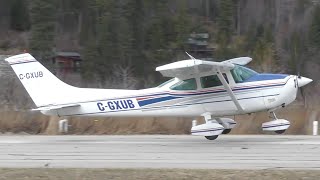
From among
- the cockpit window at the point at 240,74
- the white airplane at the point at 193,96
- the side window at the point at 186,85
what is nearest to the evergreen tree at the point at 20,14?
the white airplane at the point at 193,96

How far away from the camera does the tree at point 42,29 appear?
187 feet

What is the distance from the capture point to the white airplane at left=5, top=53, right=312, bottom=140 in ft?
61.4

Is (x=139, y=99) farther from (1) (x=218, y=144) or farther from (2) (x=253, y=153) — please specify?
(2) (x=253, y=153)

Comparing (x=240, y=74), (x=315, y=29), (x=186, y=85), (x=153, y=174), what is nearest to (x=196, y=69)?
(x=186, y=85)

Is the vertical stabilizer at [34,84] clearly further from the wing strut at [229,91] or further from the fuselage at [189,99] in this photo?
the wing strut at [229,91]

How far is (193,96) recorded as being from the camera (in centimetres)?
1914

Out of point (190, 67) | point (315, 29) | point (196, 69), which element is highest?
point (190, 67)

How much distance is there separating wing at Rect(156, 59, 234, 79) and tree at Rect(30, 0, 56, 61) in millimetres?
39171

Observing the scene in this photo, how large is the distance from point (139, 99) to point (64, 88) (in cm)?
251

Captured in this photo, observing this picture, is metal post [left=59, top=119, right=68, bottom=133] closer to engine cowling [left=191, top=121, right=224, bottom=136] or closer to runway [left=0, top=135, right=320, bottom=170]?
runway [left=0, top=135, right=320, bottom=170]

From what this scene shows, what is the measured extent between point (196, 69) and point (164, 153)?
135 inches

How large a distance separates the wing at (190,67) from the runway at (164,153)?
200cm

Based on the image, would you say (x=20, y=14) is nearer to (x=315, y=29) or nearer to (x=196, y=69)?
(x=315, y=29)

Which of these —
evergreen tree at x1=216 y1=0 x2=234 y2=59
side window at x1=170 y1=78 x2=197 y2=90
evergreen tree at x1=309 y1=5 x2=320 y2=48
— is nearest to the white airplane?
side window at x1=170 y1=78 x2=197 y2=90
